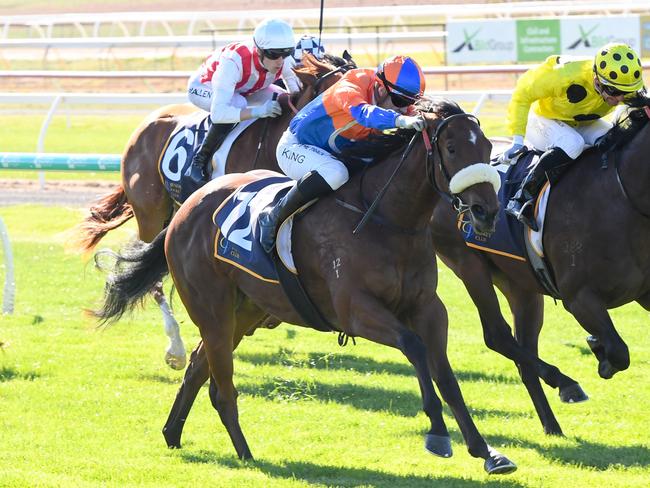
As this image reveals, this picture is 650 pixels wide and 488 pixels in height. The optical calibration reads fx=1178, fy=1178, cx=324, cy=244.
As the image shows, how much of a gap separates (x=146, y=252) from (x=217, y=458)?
134 cm

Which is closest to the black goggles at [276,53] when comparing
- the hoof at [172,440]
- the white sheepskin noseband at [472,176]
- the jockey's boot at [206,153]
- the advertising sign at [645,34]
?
the jockey's boot at [206,153]

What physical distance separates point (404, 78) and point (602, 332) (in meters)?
1.76

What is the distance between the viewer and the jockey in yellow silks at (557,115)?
21.5ft

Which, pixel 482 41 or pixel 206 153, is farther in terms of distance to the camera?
pixel 482 41

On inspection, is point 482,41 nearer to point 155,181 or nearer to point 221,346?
point 155,181

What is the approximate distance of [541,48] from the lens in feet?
78.8

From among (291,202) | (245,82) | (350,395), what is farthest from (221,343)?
(245,82)

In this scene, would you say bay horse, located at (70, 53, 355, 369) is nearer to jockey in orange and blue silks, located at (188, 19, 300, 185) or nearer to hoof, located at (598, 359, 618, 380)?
jockey in orange and blue silks, located at (188, 19, 300, 185)

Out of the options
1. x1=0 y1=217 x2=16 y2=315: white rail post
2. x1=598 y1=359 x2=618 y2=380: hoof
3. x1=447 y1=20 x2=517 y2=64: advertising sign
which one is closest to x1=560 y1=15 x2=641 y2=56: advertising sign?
x1=447 y1=20 x2=517 y2=64: advertising sign

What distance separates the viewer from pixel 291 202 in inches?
222

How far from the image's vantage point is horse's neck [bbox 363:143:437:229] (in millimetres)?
5328

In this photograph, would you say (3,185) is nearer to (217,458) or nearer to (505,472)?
(217,458)

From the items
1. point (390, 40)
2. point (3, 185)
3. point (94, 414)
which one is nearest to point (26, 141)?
point (3, 185)

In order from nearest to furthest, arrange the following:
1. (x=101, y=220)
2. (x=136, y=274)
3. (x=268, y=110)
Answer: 1. (x=136, y=274)
2. (x=268, y=110)
3. (x=101, y=220)
